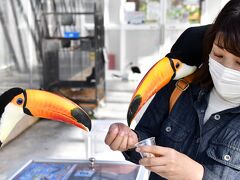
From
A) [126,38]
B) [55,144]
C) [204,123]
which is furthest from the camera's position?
[126,38]

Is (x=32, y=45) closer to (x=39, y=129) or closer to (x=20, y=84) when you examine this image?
(x=20, y=84)

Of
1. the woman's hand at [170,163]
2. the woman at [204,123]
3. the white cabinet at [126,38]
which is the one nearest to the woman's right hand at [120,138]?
the woman at [204,123]

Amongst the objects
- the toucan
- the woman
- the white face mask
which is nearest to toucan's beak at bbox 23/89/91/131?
the toucan

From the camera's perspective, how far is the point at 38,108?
107 cm

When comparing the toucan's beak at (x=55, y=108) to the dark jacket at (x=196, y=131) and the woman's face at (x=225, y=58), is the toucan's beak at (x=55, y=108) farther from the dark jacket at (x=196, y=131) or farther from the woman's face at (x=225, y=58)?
the woman's face at (x=225, y=58)

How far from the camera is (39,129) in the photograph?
3.33 metres

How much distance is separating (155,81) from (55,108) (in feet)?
0.93

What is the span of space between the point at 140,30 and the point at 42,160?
395cm

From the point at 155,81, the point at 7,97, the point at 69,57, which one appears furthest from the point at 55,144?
the point at 155,81

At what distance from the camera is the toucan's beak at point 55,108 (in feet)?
3.30

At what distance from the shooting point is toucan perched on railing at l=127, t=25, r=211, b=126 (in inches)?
39.3

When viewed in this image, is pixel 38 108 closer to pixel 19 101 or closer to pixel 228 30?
pixel 19 101

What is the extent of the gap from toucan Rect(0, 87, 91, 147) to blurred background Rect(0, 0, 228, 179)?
2.97 feet

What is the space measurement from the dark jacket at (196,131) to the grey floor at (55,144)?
0.98 m
